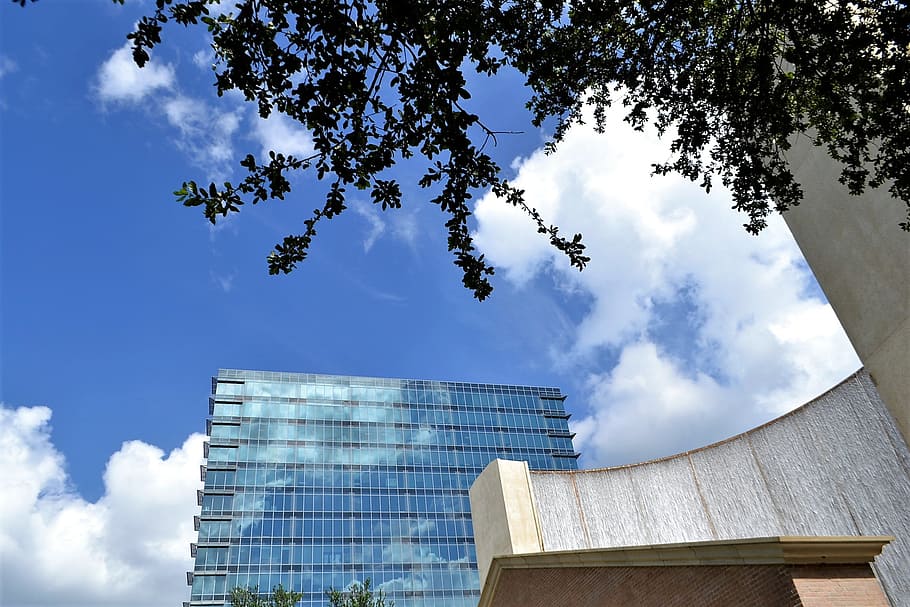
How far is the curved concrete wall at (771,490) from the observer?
12891mm

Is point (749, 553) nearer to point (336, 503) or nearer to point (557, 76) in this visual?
point (557, 76)

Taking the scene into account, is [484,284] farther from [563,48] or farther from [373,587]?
[373,587]

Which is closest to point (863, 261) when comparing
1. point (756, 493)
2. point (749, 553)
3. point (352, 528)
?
point (749, 553)

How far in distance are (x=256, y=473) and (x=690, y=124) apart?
6718cm

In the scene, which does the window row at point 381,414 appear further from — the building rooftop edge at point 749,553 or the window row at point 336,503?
the building rooftop edge at point 749,553

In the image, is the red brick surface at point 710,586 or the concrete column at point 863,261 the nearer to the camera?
the red brick surface at point 710,586

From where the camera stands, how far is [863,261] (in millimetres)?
10258

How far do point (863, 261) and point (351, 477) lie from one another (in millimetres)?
64794

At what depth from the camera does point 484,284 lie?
224 inches

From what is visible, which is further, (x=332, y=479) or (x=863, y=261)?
(x=332, y=479)

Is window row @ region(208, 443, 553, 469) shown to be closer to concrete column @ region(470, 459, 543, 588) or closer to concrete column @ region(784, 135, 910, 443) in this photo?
concrete column @ region(470, 459, 543, 588)

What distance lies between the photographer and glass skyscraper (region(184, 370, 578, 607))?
61562 mm

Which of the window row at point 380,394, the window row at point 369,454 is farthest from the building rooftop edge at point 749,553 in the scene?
the window row at point 380,394

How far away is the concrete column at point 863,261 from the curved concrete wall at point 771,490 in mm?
2066
